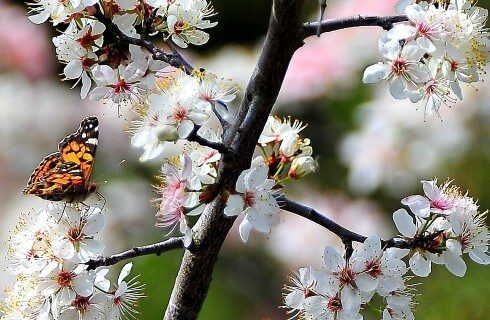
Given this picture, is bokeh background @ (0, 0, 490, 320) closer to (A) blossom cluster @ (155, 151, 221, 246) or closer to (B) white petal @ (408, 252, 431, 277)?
(B) white petal @ (408, 252, 431, 277)

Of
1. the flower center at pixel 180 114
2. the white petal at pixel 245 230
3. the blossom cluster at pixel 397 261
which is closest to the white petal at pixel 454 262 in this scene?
the blossom cluster at pixel 397 261

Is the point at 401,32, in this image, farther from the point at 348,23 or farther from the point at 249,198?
the point at 249,198

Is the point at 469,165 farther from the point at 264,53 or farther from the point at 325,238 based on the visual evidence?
the point at 264,53

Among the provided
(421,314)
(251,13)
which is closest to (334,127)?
(421,314)

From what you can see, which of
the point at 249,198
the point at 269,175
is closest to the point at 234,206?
the point at 249,198

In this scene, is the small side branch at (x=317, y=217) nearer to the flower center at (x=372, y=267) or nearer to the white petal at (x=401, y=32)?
the flower center at (x=372, y=267)

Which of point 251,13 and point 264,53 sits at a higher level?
point 264,53

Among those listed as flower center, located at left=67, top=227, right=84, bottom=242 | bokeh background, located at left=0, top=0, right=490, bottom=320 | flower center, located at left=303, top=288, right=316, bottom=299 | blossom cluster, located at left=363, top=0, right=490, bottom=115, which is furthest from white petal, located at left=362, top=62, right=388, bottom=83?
bokeh background, located at left=0, top=0, right=490, bottom=320
